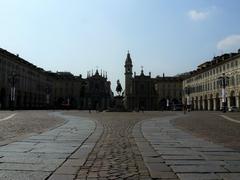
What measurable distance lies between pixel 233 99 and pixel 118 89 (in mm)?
30870

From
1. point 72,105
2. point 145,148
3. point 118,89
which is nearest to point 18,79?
point 118,89

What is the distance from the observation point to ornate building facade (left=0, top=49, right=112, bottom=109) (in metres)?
87.9

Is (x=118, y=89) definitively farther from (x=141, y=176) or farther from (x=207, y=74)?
(x=141, y=176)

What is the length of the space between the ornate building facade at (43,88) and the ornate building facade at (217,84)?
33080mm

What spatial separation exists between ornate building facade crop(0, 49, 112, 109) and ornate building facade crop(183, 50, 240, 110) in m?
33.1

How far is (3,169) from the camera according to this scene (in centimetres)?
729

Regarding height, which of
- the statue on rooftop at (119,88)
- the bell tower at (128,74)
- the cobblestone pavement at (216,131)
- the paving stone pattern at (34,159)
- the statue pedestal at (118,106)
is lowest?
the cobblestone pavement at (216,131)

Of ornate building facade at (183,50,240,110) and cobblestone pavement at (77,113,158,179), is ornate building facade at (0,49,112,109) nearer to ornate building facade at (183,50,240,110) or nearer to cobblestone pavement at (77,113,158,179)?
ornate building facade at (183,50,240,110)

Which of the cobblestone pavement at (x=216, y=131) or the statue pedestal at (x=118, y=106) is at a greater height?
the statue pedestal at (x=118, y=106)

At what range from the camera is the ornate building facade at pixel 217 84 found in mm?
84600

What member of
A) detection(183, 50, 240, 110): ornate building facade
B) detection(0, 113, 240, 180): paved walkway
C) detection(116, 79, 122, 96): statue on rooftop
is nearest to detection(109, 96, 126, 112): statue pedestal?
detection(116, 79, 122, 96): statue on rooftop

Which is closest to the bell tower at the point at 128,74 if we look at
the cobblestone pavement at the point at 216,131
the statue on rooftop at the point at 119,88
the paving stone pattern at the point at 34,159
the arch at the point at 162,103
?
the arch at the point at 162,103

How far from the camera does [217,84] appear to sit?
97375mm

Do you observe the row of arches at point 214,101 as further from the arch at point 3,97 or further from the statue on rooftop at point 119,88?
the arch at point 3,97
